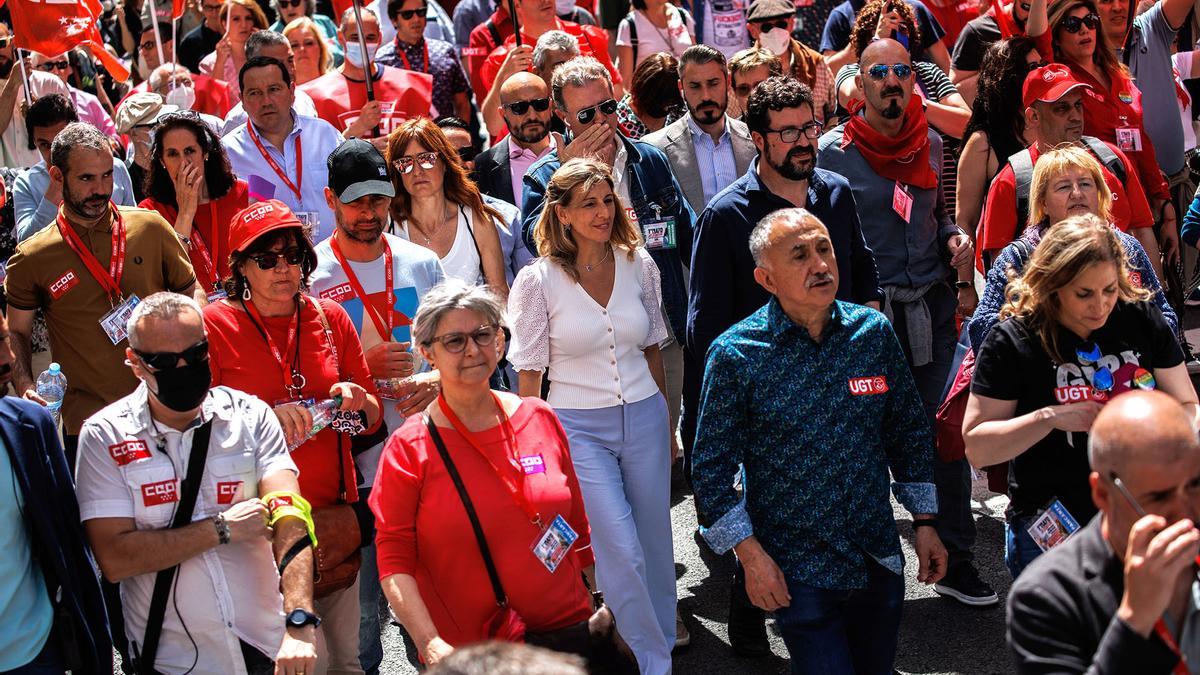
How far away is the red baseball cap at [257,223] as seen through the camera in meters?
5.14

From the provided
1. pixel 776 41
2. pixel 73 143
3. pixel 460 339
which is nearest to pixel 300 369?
pixel 460 339

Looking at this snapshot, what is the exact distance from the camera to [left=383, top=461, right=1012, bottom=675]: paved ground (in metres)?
5.87

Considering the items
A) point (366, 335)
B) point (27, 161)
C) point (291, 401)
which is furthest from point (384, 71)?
point (291, 401)

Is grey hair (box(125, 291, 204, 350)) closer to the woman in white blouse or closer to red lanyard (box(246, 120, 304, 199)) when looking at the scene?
the woman in white blouse

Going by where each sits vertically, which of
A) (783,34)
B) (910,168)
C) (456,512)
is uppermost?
(783,34)

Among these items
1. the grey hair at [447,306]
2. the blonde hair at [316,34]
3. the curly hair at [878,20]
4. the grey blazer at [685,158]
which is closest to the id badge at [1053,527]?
the grey hair at [447,306]

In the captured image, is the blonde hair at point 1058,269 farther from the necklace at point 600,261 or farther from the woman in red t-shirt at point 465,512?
the necklace at point 600,261

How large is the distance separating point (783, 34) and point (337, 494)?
5790 mm

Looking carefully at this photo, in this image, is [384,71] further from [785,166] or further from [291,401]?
[291,401]

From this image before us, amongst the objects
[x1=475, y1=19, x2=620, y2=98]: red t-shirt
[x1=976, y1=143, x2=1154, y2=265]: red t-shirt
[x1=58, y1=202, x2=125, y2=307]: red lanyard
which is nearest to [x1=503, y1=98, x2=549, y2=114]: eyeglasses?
[x1=475, y1=19, x2=620, y2=98]: red t-shirt

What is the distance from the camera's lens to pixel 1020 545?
4.68m

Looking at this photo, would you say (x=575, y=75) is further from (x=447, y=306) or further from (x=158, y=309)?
(x=158, y=309)

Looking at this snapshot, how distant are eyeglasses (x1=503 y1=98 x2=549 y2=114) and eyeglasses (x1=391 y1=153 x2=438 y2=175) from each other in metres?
1.04

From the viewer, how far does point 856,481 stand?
15.3 feet
